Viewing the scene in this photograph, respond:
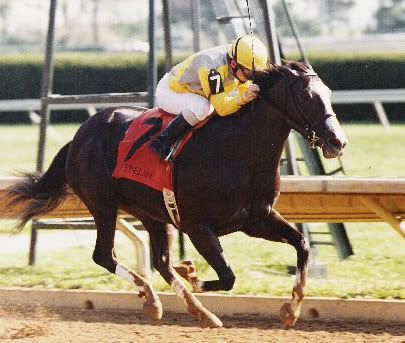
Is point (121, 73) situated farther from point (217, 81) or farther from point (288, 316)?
point (288, 316)

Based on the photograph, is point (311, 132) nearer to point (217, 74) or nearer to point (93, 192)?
point (217, 74)

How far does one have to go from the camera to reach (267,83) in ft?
19.9

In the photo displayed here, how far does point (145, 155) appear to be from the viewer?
6484 mm

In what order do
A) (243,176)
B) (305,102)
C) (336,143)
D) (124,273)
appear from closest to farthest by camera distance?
(336,143) → (305,102) → (243,176) → (124,273)

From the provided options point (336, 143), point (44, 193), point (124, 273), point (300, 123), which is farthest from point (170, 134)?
point (44, 193)

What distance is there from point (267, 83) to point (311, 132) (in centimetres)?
46

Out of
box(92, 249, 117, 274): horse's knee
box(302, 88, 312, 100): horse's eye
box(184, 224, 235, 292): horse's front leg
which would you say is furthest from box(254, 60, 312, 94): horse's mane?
box(92, 249, 117, 274): horse's knee

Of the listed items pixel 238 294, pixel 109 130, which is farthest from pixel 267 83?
pixel 238 294

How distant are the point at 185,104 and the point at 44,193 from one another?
1426 millimetres

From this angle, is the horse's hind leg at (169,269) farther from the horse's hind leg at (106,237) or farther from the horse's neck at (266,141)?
the horse's neck at (266,141)

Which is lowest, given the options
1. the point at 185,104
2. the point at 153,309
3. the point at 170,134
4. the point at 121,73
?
the point at 121,73

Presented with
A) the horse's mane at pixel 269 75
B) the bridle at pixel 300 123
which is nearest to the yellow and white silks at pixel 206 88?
the horse's mane at pixel 269 75

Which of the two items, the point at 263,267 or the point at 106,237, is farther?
the point at 263,267

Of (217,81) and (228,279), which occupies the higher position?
(217,81)
